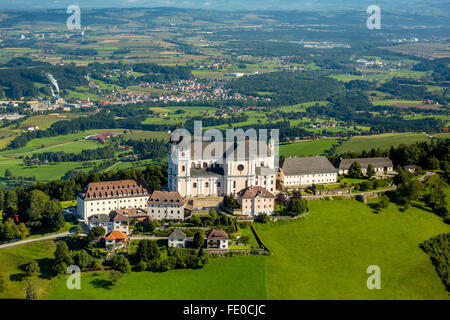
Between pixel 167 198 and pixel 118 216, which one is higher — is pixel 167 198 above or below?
above

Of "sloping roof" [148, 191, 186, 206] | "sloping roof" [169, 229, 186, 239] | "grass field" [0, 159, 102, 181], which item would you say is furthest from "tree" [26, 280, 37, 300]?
"grass field" [0, 159, 102, 181]

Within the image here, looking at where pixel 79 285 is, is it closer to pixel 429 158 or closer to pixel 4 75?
pixel 429 158

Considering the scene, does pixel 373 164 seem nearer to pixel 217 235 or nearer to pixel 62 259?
pixel 217 235

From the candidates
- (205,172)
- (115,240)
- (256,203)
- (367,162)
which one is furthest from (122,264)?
(367,162)

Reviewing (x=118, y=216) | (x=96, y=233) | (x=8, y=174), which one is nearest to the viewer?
(x=96, y=233)

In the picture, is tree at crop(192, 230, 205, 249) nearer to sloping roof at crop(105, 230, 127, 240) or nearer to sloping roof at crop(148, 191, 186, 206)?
sloping roof at crop(148, 191, 186, 206)

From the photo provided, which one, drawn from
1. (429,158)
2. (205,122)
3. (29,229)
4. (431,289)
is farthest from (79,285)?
(205,122)
